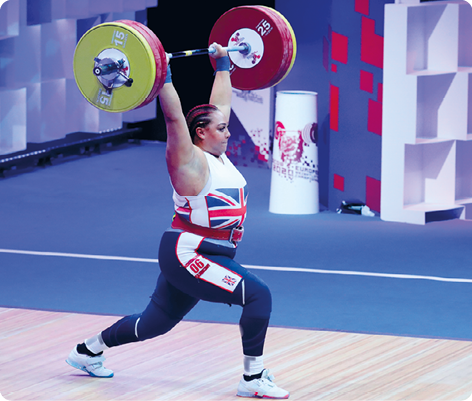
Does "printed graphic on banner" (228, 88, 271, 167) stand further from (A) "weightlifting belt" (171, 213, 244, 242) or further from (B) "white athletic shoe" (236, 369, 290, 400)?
(B) "white athletic shoe" (236, 369, 290, 400)

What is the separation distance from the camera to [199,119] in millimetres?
3809

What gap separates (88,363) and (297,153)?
4.25m

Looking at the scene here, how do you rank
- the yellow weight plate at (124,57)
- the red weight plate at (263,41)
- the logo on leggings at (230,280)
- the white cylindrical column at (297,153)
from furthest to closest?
the white cylindrical column at (297,153)
the red weight plate at (263,41)
the logo on leggings at (230,280)
the yellow weight plate at (124,57)

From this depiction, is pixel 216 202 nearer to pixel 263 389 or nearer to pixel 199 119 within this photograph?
pixel 199 119

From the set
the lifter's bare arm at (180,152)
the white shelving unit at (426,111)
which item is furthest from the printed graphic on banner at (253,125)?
the lifter's bare arm at (180,152)

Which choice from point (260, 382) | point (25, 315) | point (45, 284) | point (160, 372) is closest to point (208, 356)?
point (160, 372)

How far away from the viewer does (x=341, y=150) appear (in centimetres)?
810

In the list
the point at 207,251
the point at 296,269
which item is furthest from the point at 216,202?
the point at 296,269

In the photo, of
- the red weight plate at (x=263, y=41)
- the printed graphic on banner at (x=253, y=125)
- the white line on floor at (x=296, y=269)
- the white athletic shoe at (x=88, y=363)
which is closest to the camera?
the white athletic shoe at (x=88, y=363)

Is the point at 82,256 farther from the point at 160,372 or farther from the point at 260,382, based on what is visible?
the point at 260,382

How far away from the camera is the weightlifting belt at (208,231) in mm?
3752

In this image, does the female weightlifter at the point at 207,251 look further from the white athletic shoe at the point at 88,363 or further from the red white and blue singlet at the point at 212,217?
the white athletic shoe at the point at 88,363

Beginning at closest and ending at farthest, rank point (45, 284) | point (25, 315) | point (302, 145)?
1. point (25, 315)
2. point (45, 284)
3. point (302, 145)

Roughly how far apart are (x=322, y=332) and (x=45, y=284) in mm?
2005
